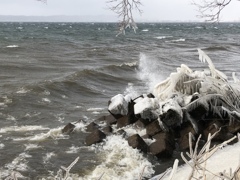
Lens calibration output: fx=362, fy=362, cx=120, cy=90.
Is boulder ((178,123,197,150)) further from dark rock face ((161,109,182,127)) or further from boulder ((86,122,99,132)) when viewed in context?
boulder ((86,122,99,132))

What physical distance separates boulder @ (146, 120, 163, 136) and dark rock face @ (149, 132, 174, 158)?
0.80 ft

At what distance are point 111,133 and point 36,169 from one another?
1.94 metres

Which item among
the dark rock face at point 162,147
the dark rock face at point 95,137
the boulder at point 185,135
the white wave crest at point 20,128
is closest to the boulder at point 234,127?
the boulder at point 185,135

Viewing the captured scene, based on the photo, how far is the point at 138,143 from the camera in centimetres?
686

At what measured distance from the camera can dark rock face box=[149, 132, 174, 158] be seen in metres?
6.73

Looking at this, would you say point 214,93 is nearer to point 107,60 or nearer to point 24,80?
point 24,80

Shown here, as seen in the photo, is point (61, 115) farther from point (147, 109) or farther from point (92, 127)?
point (147, 109)

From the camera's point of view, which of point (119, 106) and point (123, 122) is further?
point (123, 122)

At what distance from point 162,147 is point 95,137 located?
4.98ft

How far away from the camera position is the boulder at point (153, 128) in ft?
23.7

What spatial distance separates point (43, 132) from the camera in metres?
8.54

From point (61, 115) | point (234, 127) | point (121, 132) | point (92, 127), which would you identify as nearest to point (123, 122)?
point (121, 132)

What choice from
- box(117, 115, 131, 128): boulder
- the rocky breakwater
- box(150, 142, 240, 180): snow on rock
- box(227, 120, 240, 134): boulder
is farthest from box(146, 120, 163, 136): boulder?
box(227, 120, 240, 134): boulder

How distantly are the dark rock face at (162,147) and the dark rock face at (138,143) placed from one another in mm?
115
